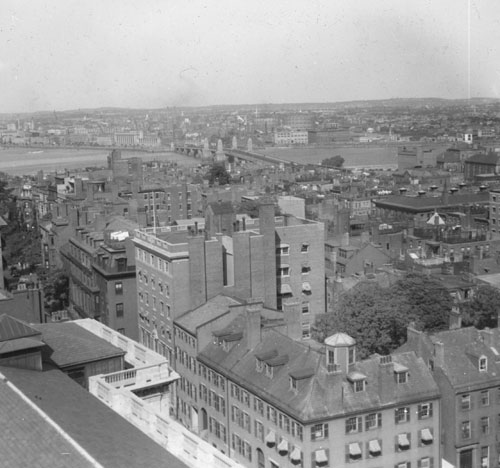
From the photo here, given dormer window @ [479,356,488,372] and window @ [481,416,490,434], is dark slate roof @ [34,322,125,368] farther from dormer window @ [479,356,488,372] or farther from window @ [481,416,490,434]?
window @ [481,416,490,434]

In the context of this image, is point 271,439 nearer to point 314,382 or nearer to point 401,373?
point 314,382

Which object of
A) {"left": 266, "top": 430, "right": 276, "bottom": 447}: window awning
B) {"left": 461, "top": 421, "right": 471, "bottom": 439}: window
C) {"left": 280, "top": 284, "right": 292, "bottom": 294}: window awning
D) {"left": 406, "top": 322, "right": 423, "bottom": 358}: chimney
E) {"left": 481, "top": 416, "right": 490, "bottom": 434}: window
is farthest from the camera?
{"left": 280, "top": 284, "right": 292, "bottom": 294}: window awning

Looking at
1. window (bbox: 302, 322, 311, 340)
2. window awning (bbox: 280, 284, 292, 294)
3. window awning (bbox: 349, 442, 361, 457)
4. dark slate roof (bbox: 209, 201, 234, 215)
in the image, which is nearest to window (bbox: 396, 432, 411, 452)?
window awning (bbox: 349, 442, 361, 457)

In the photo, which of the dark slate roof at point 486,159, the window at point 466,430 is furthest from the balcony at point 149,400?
the dark slate roof at point 486,159

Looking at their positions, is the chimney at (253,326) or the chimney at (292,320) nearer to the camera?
the chimney at (253,326)

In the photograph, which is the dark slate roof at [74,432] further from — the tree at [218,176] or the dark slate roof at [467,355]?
the tree at [218,176]

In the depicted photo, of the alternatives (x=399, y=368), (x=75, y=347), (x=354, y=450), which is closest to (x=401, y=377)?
(x=399, y=368)

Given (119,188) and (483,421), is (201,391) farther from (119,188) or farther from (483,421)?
(119,188)
